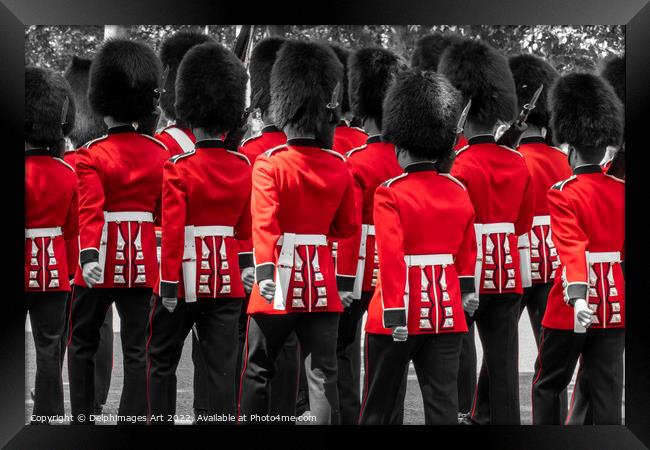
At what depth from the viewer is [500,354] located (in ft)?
26.0

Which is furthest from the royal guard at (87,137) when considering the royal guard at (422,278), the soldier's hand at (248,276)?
the royal guard at (422,278)

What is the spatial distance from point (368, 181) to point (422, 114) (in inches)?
31.7

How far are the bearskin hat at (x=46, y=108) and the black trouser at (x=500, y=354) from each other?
2.31 meters

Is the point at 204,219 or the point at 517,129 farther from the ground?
the point at 517,129

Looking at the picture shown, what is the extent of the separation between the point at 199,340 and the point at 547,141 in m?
2.12

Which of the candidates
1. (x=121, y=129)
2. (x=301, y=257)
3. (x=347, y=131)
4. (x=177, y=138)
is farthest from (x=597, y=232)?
(x=121, y=129)

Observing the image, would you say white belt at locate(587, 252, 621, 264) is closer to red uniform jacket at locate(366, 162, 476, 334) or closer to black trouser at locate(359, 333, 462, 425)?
red uniform jacket at locate(366, 162, 476, 334)

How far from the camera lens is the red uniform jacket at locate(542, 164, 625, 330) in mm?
7477

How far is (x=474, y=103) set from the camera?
321 inches

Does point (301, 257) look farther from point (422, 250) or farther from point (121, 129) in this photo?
point (121, 129)

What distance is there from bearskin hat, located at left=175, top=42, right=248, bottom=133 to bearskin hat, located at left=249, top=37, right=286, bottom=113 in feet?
0.76

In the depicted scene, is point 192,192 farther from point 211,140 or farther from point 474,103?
point 474,103
